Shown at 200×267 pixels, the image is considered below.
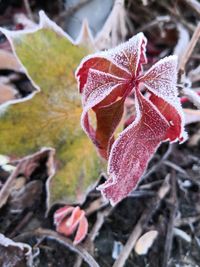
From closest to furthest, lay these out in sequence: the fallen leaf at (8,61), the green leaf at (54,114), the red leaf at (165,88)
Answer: the red leaf at (165,88) → the green leaf at (54,114) → the fallen leaf at (8,61)

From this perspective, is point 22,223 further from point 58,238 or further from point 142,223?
point 142,223

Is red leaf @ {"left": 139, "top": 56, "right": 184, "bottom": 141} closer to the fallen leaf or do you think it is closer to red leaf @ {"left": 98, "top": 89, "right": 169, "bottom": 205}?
red leaf @ {"left": 98, "top": 89, "right": 169, "bottom": 205}

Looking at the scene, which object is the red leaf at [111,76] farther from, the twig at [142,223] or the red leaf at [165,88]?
the twig at [142,223]

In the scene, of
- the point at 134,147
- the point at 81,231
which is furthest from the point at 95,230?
the point at 134,147

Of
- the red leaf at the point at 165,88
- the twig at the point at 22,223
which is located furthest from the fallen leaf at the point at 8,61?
the red leaf at the point at 165,88

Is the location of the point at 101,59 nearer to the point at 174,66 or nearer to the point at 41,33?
the point at 174,66

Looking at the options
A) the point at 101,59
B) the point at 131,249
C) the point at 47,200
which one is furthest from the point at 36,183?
the point at 101,59

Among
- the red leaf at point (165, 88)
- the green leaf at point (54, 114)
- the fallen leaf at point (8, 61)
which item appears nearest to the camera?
the red leaf at point (165, 88)
